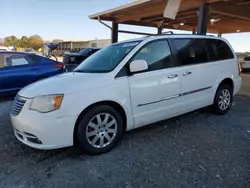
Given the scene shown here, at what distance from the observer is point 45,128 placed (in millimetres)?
2850

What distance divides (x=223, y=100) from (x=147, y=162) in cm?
279

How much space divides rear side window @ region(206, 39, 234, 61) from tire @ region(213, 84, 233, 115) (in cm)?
63

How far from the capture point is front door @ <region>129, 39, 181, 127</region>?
3.50m

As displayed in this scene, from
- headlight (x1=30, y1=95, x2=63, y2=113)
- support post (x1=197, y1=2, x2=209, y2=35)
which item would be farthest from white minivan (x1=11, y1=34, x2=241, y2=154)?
support post (x1=197, y1=2, x2=209, y2=35)

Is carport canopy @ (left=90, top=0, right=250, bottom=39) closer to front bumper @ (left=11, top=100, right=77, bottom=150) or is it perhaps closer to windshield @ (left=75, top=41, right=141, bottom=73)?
windshield @ (left=75, top=41, right=141, bottom=73)

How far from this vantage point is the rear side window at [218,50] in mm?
4680

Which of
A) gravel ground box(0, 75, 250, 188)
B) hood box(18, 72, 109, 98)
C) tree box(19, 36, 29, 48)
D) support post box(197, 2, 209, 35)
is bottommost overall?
gravel ground box(0, 75, 250, 188)

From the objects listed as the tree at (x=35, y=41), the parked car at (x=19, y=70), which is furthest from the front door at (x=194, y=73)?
the tree at (x=35, y=41)

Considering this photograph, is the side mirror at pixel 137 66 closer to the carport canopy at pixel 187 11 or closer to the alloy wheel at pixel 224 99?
the alloy wheel at pixel 224 99

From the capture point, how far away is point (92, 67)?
3.81m

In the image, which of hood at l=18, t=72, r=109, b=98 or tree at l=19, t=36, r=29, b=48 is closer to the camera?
hood at l=18, t=72, r=109, b=98

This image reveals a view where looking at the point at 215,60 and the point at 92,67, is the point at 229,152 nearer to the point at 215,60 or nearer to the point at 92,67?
the point at 215,60

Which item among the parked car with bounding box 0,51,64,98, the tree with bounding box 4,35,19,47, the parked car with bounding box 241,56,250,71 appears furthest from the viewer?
the tree with bounding box 4,35,19,47

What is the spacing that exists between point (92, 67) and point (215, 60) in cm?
253
